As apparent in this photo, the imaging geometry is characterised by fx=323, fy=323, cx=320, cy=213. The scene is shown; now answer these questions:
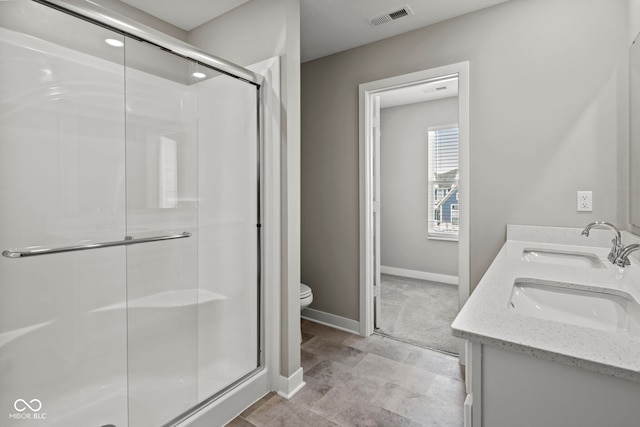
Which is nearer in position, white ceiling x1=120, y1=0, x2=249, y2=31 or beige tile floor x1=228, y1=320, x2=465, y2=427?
beige tile floor x1=228, y1=320, x2=465, y2=427

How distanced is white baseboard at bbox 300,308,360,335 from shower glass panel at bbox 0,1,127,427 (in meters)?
1.79

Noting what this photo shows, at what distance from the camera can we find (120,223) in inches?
64.6

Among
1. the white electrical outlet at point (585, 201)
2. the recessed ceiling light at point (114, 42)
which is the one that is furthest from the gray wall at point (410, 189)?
the recessed ceiling light at point (114, 42)

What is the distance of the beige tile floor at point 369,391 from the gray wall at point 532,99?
29.4 inches

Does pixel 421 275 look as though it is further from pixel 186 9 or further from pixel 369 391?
pixel 186 9

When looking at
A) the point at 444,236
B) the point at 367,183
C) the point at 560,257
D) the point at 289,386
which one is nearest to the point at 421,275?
the point at 444,236

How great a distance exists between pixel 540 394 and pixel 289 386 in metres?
1.53

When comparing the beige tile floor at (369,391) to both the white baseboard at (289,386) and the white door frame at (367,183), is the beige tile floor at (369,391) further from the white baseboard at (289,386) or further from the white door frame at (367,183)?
the white door frame at (367,183)

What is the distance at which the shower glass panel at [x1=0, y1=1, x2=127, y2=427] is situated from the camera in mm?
1349

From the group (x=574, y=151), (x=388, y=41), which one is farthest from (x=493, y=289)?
(x=388, y=41)

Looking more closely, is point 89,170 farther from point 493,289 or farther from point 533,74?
point 533,74

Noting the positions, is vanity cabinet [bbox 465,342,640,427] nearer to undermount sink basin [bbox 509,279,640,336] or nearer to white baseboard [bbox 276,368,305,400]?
undermount sink basin [bbox 509,279,640,336]

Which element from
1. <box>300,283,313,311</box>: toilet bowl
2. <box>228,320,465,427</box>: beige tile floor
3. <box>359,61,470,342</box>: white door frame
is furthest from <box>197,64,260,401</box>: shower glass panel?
<box>359,61,470,342</box>: white door frame

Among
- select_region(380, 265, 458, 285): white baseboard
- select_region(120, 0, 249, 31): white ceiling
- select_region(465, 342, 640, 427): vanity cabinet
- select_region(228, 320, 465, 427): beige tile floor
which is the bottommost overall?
select_region(228, 320, 465, 427): beige tile floor
